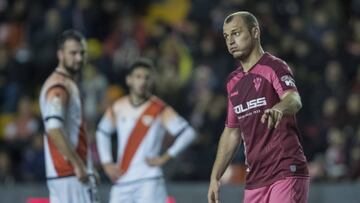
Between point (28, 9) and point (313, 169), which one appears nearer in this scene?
point (313, 169)

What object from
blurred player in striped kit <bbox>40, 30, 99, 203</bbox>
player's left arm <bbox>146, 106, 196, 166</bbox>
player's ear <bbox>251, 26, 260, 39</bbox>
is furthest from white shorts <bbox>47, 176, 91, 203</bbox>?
player's ear <bbox>251, 26, 260, 39</bbox>

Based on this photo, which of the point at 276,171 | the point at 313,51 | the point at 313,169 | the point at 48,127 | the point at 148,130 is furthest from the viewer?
the point at 313,51

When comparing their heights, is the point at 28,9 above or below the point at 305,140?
above

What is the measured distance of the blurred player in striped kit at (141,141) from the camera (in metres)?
10.3

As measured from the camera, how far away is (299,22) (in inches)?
646

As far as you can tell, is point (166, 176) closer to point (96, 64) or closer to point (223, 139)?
point (96, 64)

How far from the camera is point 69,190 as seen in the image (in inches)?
356

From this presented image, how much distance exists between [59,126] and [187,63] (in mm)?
7438

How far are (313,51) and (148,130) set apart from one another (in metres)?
5.70

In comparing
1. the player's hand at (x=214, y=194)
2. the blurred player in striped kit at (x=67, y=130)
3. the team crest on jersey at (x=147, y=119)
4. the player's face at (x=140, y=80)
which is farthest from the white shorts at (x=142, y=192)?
the player's hand at (x=214, y=194)

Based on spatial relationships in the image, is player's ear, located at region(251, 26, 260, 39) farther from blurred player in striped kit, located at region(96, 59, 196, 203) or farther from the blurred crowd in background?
the blurred crowd in background

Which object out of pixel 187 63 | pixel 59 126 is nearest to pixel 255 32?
pixel 59 126

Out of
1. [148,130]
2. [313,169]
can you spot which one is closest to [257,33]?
[148,130]

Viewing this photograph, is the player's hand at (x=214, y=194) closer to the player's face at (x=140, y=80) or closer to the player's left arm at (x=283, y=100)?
the player's left arm at (x=283, y=100)
